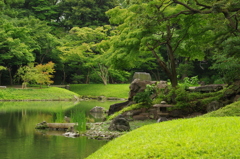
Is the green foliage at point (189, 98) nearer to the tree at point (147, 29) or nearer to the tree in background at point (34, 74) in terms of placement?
the tree at point (147, 29)

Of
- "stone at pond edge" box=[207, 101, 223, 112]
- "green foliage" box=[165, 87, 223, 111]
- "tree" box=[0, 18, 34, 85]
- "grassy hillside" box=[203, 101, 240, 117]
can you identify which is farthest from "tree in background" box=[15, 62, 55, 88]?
"grassy hillside" box=[203, 101, 240, 117]

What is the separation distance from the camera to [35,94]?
114 ft

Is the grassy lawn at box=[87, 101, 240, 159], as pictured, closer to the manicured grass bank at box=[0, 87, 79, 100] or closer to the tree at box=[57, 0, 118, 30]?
the manicured grass bank at box=[0, 87, 79, 100]

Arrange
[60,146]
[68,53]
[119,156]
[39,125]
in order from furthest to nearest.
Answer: [68,53], [39,125], [60,146], [119,156]

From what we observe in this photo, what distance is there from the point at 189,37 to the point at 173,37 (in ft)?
3.18

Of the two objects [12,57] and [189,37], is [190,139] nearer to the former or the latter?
[189,37]

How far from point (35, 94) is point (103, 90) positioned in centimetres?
970

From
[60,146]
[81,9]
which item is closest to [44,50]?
[81,9]

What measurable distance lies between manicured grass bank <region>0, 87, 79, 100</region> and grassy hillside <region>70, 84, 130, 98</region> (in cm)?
436

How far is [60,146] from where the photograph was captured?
11.8 meters

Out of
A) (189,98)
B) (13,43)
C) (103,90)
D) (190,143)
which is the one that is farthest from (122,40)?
(103,90)

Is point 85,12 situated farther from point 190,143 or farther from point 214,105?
point 190,143

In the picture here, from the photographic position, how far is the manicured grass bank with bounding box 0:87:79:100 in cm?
3291

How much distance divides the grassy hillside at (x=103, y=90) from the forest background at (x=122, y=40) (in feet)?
6.18
